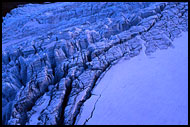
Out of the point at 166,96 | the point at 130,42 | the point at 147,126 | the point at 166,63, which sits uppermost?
the point at 130,42

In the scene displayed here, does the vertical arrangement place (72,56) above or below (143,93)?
above

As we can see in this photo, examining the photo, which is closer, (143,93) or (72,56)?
(143,93)

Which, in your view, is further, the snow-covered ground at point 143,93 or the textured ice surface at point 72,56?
the textured ice surface at point 72,56

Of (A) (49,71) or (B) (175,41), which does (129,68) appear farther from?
(A) (49,71)

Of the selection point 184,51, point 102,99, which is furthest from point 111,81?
point 184,51
